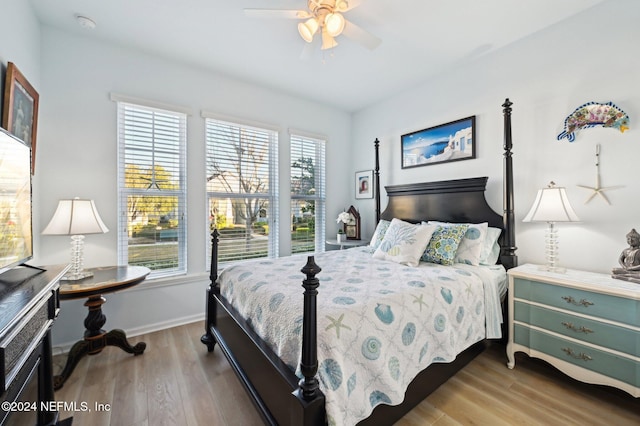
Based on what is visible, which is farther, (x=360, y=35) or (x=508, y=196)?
(x=508, y=196)

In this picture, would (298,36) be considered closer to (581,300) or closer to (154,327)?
(581,300)

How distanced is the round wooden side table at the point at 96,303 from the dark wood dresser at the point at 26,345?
462 millimetres

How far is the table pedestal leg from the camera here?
202 cm

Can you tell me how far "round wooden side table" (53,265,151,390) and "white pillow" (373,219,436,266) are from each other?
2.15m

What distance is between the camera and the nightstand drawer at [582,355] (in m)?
1.62

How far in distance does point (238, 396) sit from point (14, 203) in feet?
5.39

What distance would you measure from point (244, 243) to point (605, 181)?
11.5 ft

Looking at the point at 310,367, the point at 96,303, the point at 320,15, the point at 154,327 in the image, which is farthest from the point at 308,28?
the point at 154,327

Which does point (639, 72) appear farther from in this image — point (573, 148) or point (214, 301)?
point (214, 301)

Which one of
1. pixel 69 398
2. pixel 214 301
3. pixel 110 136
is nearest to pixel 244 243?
pixel 214 301

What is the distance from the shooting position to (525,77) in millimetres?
2533

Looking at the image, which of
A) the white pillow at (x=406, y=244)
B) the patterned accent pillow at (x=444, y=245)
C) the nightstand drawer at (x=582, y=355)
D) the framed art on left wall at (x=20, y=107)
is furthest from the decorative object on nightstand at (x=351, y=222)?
the framed art on left wall at (x=20, y=107)

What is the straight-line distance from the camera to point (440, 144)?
318 cm

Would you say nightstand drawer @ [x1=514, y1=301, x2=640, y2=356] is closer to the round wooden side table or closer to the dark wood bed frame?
the dark wood bed frame
